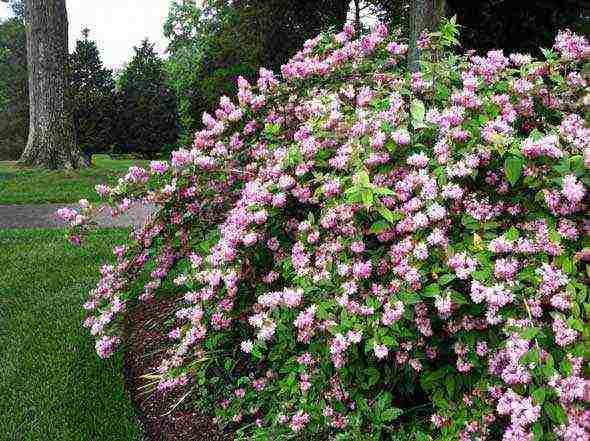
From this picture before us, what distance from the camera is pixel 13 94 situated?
3641 centimetres

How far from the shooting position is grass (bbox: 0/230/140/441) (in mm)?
3270

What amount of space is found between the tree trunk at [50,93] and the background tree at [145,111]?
7271mm

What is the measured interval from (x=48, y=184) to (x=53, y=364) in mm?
7654

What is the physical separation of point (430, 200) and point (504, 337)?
21.6 inches

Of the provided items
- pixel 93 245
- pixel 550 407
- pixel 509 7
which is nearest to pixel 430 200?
pixel 550 407

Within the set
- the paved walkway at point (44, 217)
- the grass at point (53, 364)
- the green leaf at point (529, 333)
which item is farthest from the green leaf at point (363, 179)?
the paved walkway at point (44, 217)

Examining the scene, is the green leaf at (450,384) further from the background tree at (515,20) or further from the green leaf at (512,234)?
the background tree at (515,20)

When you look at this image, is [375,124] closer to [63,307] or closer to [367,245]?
[367,245]

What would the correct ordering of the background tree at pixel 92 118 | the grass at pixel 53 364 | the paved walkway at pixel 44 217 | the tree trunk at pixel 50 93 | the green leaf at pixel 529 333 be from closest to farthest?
the green leaf at pixel 529 333, the grass at pixel 53 364, the paved walkway at pixel 44 217, the tree trunk at pixel 50 93, the background tree at pixel 92 118

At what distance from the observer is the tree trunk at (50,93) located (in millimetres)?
12570

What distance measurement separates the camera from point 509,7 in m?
12.3

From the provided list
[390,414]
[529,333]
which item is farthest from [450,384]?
[529,333]

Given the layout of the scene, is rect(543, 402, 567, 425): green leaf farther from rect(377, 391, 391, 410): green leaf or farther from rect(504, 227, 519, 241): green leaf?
rect(377, 391, 391, 410): green leaf

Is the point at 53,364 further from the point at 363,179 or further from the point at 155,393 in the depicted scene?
the point at 363,179
